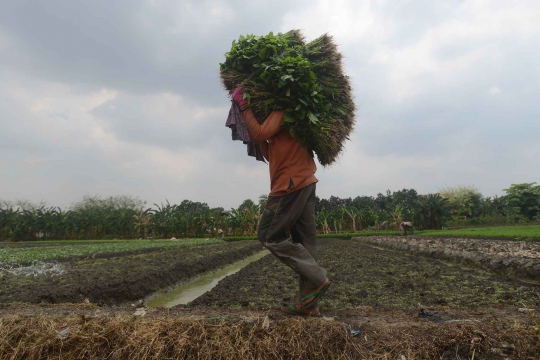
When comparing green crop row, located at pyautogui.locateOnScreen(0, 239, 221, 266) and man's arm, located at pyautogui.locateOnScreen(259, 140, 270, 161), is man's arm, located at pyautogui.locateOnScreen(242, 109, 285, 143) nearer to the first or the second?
man's arm, located at pyautogui.locateOnScreen(259, 140, 270, 161)

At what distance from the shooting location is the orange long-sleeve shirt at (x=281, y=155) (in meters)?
2.81

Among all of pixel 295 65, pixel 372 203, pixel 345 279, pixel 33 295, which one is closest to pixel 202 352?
pixel 295 65

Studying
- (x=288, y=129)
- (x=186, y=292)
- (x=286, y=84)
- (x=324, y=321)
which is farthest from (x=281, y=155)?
(x=186, y=292)

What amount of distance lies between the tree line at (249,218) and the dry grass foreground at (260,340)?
80.7 feet

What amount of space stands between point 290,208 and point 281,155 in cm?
45

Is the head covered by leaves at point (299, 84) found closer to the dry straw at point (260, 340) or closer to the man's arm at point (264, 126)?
the man's arm at point (264, 126)

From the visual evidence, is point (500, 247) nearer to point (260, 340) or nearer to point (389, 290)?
point (389, 290)

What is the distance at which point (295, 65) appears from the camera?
2.83m

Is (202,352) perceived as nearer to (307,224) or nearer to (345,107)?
(307,224)

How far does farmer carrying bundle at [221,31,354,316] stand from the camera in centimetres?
275

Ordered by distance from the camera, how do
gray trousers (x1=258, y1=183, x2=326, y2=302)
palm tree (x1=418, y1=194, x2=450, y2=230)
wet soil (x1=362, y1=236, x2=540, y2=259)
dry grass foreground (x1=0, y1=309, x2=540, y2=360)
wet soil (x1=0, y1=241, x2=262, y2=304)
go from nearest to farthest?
dry grass foreground (x1=0, y1=309, x2=540, y2=360) → gray trousers (x1=258, y1=183, x2=326, y2=302) → wet soil (x1=0, y1=241, x2=262, y2=304) → wet soil (x1=362, y1=236, x2=540, y2=259) → palm tree (x1=418, y1=194, x2=450, y2=230)

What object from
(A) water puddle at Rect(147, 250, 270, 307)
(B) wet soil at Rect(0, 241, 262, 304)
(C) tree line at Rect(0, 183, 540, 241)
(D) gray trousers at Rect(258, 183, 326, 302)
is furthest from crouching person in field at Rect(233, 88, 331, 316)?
(C) tree line at Rect(0, 183, 540, 241)

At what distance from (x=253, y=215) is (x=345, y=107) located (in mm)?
24843

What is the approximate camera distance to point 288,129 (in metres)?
2.87
